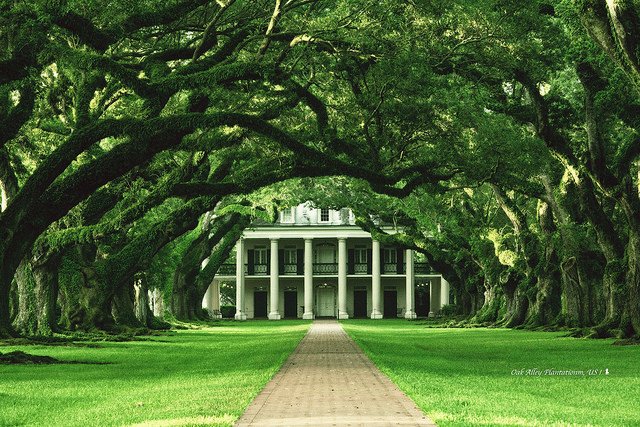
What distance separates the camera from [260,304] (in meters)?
83.9

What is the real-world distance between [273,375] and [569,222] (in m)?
20.2

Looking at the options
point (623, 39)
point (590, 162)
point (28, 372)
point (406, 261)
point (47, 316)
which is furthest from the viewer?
point (406, 261)

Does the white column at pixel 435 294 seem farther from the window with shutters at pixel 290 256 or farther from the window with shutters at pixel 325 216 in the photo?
the window with shutters at pixel 290 256

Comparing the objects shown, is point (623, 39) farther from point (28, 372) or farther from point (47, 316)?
point (47, 316)

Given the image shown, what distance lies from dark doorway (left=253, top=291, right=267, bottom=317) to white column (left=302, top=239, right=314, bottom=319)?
5712 mm

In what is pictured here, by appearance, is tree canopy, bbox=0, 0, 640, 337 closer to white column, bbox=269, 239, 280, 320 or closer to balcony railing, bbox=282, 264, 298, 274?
white column, bbox=269, 239, 280, 320

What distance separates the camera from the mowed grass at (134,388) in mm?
10680

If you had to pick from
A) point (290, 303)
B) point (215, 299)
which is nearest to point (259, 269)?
point (290, 303)

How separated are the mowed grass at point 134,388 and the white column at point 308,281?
176ft

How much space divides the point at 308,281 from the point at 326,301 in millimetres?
5903

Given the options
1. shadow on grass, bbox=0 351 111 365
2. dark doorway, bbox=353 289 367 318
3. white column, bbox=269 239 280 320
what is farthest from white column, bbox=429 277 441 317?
shadow on grass, bbox=0 351 111 365

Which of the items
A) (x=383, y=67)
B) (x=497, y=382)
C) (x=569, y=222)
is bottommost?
(x=497, y=382)

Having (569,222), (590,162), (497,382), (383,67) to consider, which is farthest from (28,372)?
(569,222)

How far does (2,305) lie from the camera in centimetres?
2262
